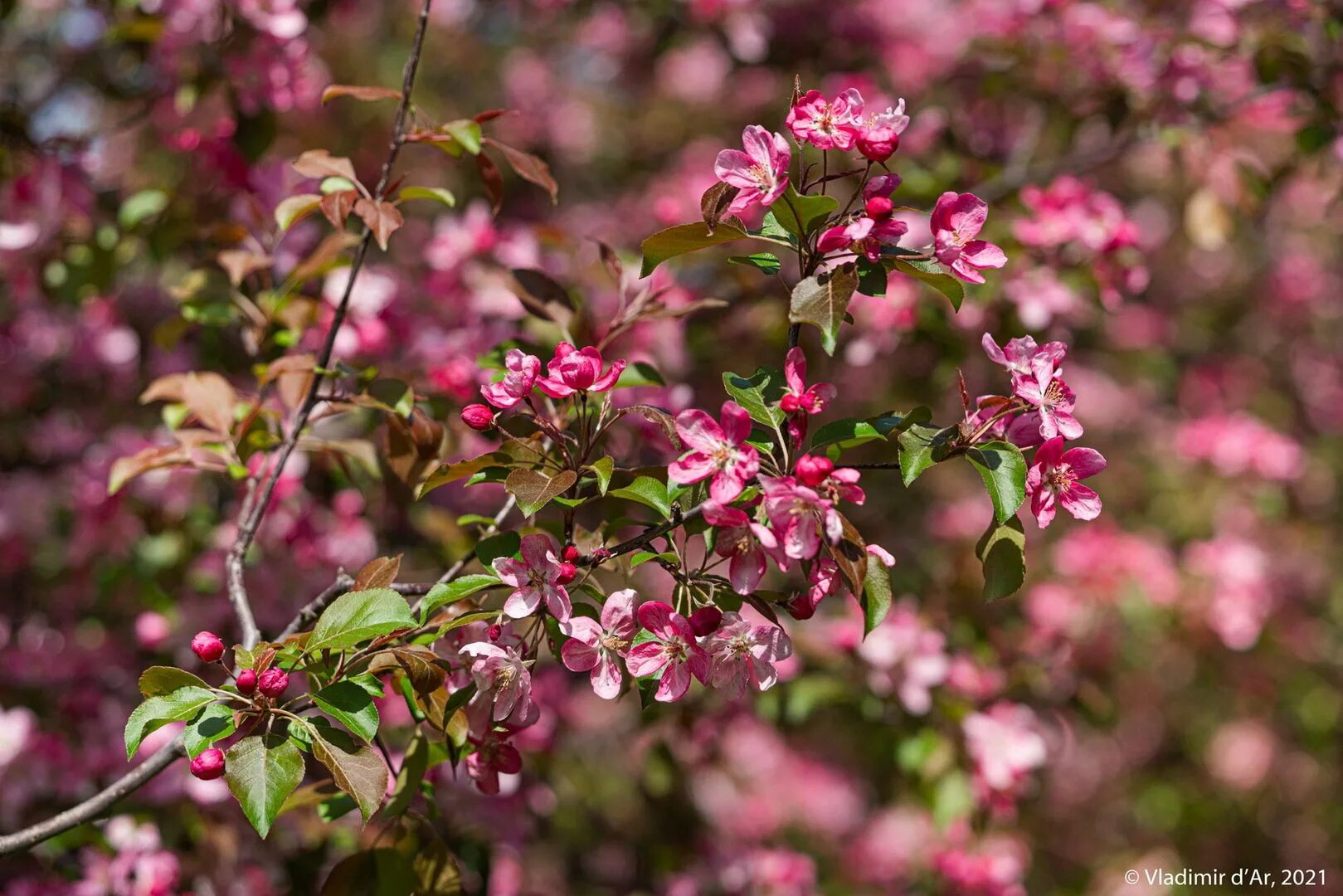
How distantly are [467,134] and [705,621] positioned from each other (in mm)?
607

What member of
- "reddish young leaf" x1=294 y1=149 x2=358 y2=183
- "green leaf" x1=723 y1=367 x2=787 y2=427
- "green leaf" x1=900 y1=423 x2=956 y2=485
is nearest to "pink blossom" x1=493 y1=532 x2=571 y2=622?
"green leaf" x1=723 y1=367 x2=787 y2=427

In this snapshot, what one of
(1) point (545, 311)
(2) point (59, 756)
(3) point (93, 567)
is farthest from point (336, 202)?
(3) point (93, 567)

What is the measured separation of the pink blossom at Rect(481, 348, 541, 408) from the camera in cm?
95

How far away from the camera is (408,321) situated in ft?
6.50

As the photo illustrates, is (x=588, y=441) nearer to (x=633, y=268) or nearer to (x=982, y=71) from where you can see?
(x=633, y=268)

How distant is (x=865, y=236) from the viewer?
0.87 m

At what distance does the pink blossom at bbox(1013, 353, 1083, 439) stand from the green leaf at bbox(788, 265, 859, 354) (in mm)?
172

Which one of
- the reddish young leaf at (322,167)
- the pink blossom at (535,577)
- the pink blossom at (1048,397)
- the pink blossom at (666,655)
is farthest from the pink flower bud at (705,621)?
the reddish young leaf at (322,167)

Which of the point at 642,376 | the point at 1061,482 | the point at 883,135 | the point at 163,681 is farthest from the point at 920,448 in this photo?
the point at 163,681

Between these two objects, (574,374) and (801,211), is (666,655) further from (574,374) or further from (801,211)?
(801,211)

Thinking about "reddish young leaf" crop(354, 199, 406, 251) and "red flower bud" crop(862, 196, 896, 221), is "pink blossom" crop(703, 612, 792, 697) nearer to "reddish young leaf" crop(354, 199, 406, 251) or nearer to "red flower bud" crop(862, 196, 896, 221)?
"red flower bud" crop(862, 196, 896, 221)

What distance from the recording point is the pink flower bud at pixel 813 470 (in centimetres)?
82

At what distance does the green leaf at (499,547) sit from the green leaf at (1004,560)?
1.43 feet

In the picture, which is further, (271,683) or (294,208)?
(294,208)
